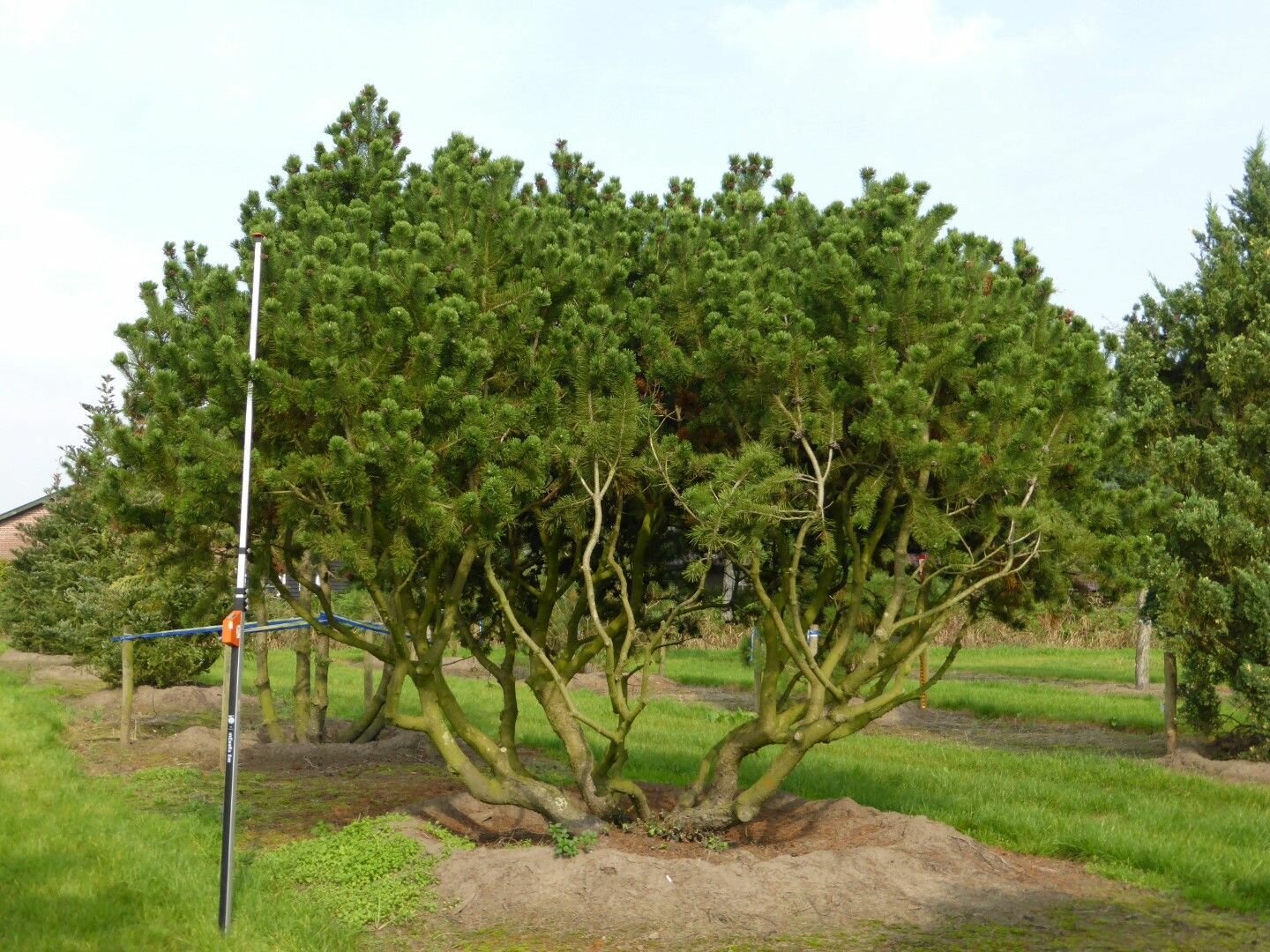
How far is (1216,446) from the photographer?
52.0 ft

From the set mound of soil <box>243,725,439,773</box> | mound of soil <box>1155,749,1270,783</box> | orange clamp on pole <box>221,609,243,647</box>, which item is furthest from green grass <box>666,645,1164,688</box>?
orange clamp on pole <box>221,609,243,647</box>

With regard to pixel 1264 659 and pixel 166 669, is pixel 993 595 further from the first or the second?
pixel 166 669

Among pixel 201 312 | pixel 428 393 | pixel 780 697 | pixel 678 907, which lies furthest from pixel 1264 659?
pixel 201 312

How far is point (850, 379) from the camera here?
9.07 meters

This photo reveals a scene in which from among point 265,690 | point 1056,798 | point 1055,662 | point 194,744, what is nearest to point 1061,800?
point 1056,798

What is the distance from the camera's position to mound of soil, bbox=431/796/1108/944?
7.99m

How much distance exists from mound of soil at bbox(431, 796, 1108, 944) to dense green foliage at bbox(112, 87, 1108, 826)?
931 millimetres

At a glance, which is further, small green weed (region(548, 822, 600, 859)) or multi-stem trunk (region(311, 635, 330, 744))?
multi-stem trunk (region(311, 635, 330, 744))

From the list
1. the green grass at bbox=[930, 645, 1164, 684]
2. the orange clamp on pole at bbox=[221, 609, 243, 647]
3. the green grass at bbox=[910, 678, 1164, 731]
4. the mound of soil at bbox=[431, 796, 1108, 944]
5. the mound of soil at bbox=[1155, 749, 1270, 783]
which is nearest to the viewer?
the orange clamp on pole at bbox=[221, 609, 243, 647]

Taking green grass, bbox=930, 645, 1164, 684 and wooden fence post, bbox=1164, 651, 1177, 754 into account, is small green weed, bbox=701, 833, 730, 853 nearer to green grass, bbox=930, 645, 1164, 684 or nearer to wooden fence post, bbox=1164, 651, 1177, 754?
wooden fence post, bbox=1164, 651, 1177, 754

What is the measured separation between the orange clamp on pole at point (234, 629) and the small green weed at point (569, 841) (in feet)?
9.53

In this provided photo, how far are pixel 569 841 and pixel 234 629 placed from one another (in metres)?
3.03

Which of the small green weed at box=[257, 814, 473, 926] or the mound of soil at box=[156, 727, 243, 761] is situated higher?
the small green weed at box=[257, 814, 473, 926]

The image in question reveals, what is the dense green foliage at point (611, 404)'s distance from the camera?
842 cm
